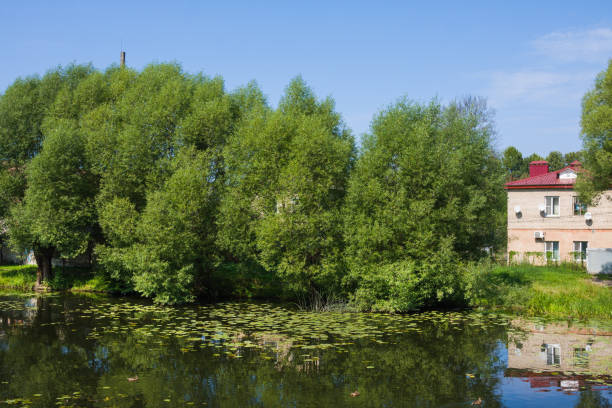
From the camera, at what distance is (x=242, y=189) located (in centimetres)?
2889

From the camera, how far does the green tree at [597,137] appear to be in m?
28.9

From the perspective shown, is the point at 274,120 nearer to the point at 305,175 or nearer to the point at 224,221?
the point at 305,175

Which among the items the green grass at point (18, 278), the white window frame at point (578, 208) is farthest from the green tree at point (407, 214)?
the green grass at point (18, 278)

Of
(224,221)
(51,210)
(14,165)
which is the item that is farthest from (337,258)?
(14,165)

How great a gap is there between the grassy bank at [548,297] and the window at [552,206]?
16839 millimetres

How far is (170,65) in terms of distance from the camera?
36438 millimetres

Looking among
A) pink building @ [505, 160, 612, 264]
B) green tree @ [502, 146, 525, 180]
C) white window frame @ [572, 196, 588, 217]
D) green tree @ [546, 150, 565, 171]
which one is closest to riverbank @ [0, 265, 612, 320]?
pink building @ [505, 160, 612, 264]

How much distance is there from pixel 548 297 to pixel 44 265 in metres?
32.5

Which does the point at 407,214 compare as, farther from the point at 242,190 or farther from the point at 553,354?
the point at 553,354

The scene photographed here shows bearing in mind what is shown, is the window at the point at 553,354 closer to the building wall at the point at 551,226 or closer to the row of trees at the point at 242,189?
the row of trees at the point at 242,189

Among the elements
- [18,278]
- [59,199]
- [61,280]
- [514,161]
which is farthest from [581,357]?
[514,161]

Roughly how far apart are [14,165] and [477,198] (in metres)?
31.2

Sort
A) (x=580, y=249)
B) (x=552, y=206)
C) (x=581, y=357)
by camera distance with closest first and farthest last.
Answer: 1. (x=581, y=357)
2. (x=580, y=249)
3. (x=552, y=206)

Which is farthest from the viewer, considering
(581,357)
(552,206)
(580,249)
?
(552,206)
